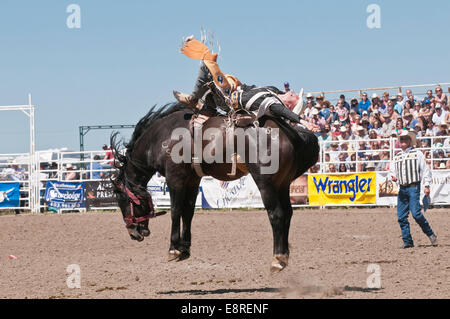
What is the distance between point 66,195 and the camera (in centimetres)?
1969

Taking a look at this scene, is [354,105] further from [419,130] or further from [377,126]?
[419,130]

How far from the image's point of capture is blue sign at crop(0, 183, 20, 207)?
20.1 meters

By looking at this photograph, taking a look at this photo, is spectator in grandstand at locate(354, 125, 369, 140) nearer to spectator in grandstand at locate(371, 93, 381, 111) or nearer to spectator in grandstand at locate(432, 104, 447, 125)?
spectator in grandstand at locate(371, 93, 381, 111)

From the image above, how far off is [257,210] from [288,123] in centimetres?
1157

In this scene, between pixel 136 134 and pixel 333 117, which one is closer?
pixel 136 134

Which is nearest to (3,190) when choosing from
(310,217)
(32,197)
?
(32,197)

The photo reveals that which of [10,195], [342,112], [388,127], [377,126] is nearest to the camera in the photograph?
[388,127]

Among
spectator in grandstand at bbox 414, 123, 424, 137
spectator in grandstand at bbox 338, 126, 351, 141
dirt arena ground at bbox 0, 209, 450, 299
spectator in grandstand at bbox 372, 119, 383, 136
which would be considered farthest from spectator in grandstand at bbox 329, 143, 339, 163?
dirt arena ground at bbox 0, 209, 450, 299

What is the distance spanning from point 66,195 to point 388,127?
32.8 ft

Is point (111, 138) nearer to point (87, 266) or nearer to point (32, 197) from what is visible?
point (87, 266)

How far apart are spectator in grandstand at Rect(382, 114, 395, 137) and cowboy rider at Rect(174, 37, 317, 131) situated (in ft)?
37.7

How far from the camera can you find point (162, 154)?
6.86 metres

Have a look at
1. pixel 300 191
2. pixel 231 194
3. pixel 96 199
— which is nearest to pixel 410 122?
pixel 300 191

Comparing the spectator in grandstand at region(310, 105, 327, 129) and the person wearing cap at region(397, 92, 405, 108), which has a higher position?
the person wearing cap at region(397, 92, 405, 108)
